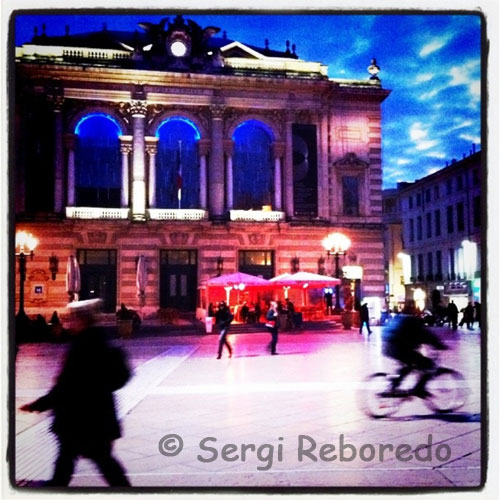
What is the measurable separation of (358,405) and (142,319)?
11.5 feet

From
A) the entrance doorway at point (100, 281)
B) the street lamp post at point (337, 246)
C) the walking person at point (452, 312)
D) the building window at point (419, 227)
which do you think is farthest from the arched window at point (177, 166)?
the walking person at point (452, 312)

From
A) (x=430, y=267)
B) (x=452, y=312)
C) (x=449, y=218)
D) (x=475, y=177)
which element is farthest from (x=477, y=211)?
(x=430, y=267)

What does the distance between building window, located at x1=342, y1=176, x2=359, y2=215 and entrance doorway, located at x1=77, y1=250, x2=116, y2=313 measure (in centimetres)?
639

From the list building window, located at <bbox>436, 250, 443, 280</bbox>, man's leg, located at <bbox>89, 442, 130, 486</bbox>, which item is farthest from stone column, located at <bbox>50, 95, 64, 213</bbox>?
building window, located at <bbox>436, 250, 443, 280</bbox>

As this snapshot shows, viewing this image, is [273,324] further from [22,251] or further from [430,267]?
[22,251]

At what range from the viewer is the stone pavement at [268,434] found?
18.2 ft

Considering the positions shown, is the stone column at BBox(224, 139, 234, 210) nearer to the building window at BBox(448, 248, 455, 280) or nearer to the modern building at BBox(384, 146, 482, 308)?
the modern building at BBox(384, 146, 482, 308)

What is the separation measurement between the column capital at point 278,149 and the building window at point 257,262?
7.62 feet

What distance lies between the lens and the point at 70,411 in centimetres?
543

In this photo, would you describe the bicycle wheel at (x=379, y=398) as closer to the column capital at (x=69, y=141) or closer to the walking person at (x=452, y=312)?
the walking person at (x=452, y=312)

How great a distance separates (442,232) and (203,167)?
7802mm

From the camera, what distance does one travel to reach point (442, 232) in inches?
318
